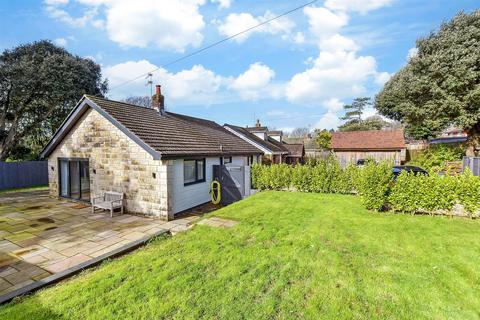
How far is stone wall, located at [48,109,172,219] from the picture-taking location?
8570 mm

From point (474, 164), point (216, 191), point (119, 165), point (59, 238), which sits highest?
point (119, 165)

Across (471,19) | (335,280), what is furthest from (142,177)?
(471,19)

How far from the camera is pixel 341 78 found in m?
18.1

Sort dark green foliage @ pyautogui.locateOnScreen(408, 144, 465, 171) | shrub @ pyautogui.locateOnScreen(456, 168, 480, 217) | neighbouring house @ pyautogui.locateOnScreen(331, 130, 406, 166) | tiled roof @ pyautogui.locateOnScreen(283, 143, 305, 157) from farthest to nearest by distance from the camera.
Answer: neighbouring house @ pyautogui.locateOnScreen(331, 130, 406, 166)
tiled roof @ pyautogui.locateOnScreen(283, 143, 305, 157)
dark green foliage @ pyautogui.locateOnScreen(408, 144, 465, 171)
shrub @ pyautogui.locateOnScreen(456, 168, 480, 217)

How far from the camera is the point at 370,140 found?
2897 centimetres

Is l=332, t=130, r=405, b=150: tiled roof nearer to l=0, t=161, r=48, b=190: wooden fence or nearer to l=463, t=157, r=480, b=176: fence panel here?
l=463, t=157, r=480, b=176: fence panel

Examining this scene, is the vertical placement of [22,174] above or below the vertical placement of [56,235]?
above

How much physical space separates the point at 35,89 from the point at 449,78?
31445 millimetres

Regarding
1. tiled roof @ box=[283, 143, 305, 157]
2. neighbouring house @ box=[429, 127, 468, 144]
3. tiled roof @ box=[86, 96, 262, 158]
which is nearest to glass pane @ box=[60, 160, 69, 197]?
tiled roof @ box=[86, 96, 262, 158]

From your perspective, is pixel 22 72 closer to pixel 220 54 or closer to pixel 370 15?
pixel 220 54

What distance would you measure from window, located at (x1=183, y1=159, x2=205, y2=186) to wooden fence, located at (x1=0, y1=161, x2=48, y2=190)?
49.0 feet

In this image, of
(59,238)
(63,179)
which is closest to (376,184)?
(59,238)

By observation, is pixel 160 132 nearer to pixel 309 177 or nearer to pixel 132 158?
pixel 132 158

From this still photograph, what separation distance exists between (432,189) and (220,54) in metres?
11.6
